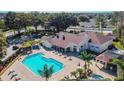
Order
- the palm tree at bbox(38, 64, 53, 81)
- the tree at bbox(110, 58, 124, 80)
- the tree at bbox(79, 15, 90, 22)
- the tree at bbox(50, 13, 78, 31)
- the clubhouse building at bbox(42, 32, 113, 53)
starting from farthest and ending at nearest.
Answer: the tree at bbox(50, 13, 78, 31) < the clubhouse building at bbox(42, 32, 113, 53) < the tree at bbox(79, 15, 90, 22) < the palm tree at bbox(38, 64, 53, 81) < the tree at bbox(110, 58, 124, 80)

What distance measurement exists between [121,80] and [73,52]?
2854mm

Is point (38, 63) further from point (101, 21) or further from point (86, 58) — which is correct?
point (101, 21)

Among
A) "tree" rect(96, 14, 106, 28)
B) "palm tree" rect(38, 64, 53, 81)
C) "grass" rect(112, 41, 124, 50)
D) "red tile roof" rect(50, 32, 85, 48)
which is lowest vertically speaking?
"palm tree" rect(38, 64, 53, 81)

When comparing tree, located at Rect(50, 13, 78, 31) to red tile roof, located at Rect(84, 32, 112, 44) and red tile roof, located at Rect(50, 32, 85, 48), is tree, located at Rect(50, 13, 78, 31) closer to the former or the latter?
red tile roof, located at Rect(50, 32, 85, 48)

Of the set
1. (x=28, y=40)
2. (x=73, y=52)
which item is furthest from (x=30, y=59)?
(x=73, y=52)

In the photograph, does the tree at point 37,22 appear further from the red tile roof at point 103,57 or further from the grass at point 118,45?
the grass at point 118,45

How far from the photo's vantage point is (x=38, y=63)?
35.6ft

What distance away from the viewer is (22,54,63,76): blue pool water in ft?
34.8

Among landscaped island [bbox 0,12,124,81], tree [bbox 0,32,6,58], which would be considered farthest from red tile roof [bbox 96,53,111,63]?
tree [bbox 0,32,6,58]

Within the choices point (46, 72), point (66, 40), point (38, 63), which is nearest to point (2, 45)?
point (38, 63)

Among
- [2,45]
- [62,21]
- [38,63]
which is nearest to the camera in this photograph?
[2,45]

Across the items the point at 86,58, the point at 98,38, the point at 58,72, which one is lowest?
the point at 58,72

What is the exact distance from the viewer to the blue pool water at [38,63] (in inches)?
417
